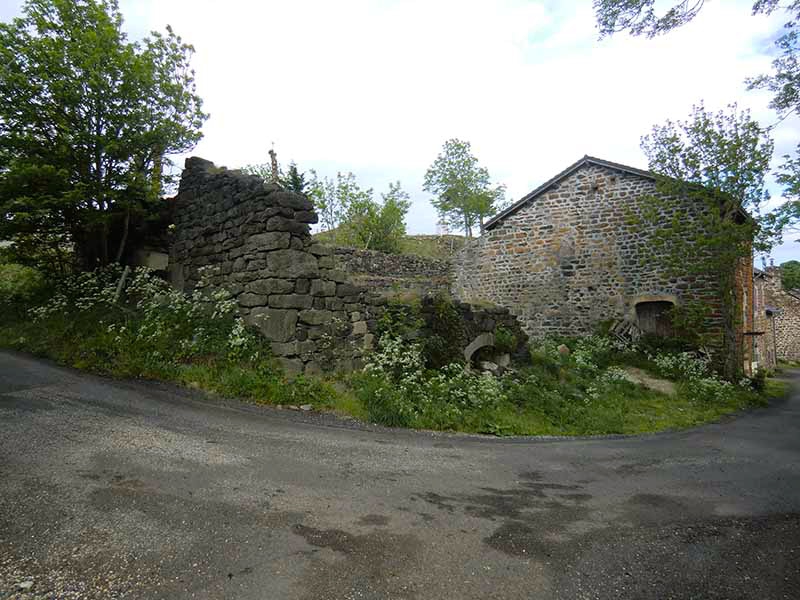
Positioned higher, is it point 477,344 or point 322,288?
point 322,288

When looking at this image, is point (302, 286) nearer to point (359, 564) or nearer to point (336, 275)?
point (336, 275)

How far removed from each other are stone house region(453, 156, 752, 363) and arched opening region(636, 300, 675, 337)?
3 centimetres

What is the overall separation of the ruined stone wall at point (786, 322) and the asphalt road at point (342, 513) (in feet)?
109

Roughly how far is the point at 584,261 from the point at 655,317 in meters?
3.07

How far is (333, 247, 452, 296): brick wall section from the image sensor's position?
685 inches

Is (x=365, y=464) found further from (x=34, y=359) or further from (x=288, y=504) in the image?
(x=34, y=359)

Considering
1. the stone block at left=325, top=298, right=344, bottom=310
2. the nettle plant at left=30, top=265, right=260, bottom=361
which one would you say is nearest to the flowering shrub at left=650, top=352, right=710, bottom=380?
the stone block at left=325, top=298, right=344, bottom=310

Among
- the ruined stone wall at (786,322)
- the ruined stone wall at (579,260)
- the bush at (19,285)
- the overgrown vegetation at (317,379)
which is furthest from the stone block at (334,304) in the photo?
the ruined stone wall at (786,322)

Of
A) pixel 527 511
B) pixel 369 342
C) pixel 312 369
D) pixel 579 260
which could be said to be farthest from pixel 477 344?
pixel 579 260

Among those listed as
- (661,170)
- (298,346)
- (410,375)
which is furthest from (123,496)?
(661,170)

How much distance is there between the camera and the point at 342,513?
3002mm

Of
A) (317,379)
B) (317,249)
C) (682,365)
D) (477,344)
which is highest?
(317,249)

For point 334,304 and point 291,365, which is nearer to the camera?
point 291,365

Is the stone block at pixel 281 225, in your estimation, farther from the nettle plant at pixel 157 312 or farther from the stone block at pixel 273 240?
the nettle plant at pixel 157 312
